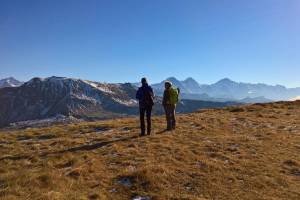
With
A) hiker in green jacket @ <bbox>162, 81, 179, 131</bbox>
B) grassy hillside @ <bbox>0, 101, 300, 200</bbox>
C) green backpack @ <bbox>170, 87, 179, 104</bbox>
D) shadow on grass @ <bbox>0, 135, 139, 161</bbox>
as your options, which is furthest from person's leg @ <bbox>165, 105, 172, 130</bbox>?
shadow on grass @ <bbox>0, 135, 139, 161</bbox>

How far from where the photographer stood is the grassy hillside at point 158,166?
14.5 meters

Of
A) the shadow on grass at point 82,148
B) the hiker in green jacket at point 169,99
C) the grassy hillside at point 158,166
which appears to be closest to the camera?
the grassy hillside at point 158,166

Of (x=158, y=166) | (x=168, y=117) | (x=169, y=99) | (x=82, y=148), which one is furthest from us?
(x=168, y=117)

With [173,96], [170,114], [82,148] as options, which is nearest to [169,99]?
[173,96]

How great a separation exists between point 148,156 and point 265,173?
589 cm

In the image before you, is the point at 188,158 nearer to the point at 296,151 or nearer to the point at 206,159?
the point at 206,159

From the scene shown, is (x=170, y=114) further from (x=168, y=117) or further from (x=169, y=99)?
(x=169, y=99)

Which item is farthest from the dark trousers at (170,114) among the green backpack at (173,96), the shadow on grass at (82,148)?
the shadow on grass at (82,148)

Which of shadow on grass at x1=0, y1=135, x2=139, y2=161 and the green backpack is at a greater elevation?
the green backpack

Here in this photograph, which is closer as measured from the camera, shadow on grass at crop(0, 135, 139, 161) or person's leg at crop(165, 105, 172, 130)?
shadow on grass at crop(0, 135, 139, 161)

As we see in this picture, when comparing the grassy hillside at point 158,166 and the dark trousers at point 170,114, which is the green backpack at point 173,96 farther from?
the grassy hillside at point 158,166

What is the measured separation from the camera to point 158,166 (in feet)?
55.4

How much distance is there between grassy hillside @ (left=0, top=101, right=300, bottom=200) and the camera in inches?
570

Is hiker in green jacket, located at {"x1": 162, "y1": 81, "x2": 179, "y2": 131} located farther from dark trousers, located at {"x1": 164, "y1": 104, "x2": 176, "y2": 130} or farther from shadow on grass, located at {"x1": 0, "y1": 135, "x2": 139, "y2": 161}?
shadow on grass, located at {"x1": 0, "y1": 135, "x2": 139, "y2": 161}
